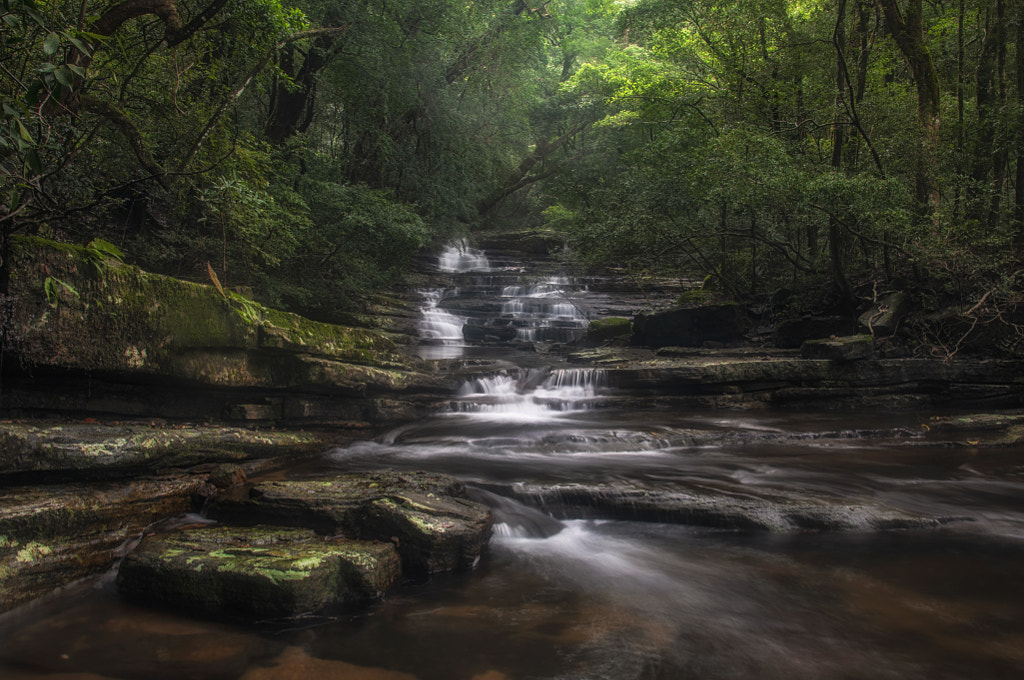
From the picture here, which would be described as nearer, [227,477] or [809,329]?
[227,477]

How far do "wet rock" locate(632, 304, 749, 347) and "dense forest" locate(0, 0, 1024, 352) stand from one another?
0.96 m

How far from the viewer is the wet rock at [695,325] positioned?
1611cm

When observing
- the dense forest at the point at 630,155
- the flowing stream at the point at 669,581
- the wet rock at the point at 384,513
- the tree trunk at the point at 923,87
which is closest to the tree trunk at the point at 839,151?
the dense forest at the point at 630,155

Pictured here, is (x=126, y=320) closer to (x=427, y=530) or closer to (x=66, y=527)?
(x=66, y=527)

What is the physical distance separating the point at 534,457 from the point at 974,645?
4.72 metres

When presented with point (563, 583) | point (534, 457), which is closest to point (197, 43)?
point (534, 457)

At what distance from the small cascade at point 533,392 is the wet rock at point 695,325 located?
17.7 feet

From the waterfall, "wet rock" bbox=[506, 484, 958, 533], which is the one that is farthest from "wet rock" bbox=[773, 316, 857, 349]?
"wet rock" bbox=[506, 484, 958, 533]

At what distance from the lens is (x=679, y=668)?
11.2 feet

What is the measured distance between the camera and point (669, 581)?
4.61m

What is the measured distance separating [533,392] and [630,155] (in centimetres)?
1184

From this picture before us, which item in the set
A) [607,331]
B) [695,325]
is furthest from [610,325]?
[695,325]

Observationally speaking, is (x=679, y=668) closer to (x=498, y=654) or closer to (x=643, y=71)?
(x=498, y=654)

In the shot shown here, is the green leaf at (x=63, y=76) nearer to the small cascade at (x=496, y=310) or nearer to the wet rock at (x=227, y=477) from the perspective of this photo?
the wet rock at (x=227, y=477)
